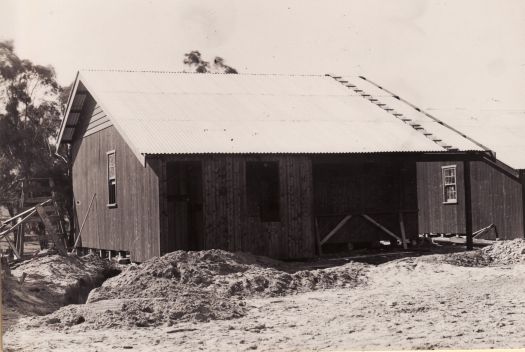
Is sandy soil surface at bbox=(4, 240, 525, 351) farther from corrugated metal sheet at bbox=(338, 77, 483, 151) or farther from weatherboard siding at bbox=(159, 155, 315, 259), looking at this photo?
corrugated metal sheet at bbox=(338, 77, 483, 151)

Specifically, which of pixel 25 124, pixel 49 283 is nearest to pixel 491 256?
pixel 49 283

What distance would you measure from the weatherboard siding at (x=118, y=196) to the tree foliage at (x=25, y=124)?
266 inches

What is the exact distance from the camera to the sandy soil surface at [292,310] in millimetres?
10430

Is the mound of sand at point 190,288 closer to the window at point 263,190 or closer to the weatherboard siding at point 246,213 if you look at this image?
the weatherboard siding at point 246,213

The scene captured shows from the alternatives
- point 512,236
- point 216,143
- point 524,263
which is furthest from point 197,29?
point 512,236

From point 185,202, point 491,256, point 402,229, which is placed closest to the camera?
point 491,256

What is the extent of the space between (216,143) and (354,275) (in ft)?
16.4

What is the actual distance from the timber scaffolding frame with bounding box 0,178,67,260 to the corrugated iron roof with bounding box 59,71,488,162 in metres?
3.40

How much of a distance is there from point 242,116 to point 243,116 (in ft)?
0.10

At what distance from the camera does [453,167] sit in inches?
1107

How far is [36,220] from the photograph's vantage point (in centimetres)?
2298

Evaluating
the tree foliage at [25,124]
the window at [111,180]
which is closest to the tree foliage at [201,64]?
the tree foliage at [25,124]

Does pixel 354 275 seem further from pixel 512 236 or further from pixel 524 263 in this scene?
pixel 512 236

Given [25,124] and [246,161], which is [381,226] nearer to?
[246,161]
